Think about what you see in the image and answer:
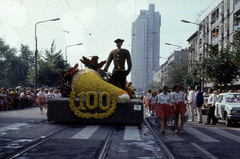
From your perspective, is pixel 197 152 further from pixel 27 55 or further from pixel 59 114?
pixel 27 55

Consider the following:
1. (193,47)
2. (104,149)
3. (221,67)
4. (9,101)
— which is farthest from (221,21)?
(104,149)

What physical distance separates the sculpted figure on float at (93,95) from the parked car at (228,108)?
463cm

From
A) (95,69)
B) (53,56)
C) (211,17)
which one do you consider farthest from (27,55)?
(95,69)

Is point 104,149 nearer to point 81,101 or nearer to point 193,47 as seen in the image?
point 81,101

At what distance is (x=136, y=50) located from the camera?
6988 inches

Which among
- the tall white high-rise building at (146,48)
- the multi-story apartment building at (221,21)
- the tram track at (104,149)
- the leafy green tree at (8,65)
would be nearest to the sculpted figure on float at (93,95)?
the tram track at (104,149)

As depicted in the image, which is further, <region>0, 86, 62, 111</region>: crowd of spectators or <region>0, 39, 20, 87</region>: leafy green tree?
<region>0, 39, 20, 87</region>: leafy green tree

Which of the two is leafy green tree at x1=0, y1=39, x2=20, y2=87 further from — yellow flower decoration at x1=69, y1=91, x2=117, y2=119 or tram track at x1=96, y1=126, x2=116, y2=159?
tram track at x1=96, y1=126, x2=116, y2=159

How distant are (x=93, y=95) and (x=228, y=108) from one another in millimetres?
5925

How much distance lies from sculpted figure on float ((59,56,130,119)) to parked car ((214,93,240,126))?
15.2ft

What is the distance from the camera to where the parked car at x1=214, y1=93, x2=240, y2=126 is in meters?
13.4

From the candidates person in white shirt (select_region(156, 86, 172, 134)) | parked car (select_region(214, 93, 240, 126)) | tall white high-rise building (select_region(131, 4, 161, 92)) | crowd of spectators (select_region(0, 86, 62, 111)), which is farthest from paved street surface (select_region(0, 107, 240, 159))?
tall white high-rise building (select_region(131, 4, 161, 92))

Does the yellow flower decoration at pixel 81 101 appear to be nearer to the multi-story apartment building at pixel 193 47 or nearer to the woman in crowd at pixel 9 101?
the woman in crowd at pixel 9 101

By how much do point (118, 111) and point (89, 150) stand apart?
17.7ft
